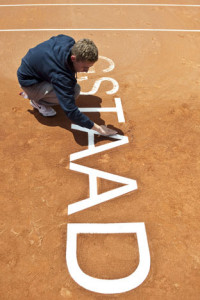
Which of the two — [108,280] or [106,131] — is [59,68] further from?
[108,280]

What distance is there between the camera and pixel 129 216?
3.54m

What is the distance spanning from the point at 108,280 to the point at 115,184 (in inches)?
53.2

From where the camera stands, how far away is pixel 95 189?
12.7 feet

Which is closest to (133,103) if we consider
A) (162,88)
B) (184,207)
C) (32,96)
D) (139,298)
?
(162,88)

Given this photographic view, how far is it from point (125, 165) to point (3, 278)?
2.28 metres

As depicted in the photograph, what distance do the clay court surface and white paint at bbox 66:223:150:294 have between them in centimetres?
5

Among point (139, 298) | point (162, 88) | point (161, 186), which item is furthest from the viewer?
point (162, 88)

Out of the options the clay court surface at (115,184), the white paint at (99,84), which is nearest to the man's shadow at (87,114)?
the clay court surface at (115,184)

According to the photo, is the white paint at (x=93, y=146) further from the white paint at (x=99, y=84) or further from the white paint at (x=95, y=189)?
the white paint at (x=99, y=84)

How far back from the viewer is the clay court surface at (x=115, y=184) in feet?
10.0

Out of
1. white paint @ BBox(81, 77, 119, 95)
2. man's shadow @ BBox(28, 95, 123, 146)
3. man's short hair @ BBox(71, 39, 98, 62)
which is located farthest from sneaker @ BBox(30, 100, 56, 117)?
man's short hair @ BBox(71, 39, 98, 62)

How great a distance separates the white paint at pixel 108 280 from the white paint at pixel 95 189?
290 millimetres

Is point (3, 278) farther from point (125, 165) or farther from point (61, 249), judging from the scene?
point (125, 165)

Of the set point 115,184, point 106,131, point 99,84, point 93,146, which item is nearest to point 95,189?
point 115,184
